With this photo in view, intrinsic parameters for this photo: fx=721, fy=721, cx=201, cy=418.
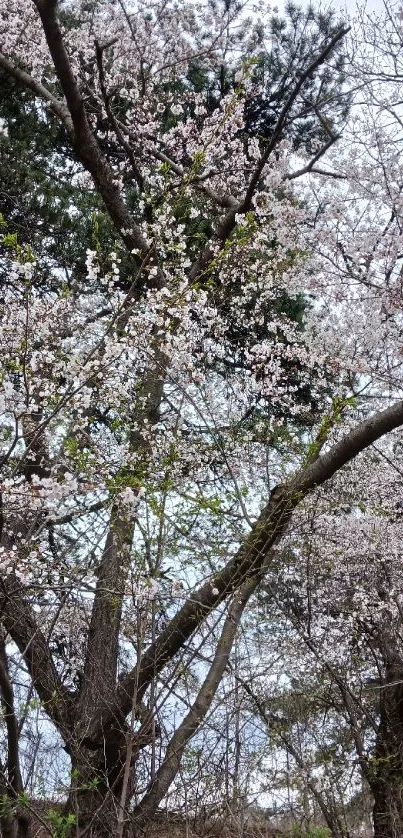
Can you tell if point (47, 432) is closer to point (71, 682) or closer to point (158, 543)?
point (158, 543)

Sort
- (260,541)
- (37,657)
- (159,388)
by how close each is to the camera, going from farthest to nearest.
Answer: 1. (159,388)
2. (37,657)
3. (260,541)

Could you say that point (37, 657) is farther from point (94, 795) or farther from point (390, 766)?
point (390, 766)

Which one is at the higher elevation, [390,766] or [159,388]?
[159,388]

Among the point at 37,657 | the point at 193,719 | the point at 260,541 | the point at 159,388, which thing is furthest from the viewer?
the point at 159,388

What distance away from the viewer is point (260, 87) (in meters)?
9.28

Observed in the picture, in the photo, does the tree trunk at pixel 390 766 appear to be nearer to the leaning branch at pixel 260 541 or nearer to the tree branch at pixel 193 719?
the leaning branch at pixel 260 541

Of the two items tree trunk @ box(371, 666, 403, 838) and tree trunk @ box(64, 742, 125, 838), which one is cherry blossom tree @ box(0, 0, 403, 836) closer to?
tree trunk @ box(64, 742, 125, 838)

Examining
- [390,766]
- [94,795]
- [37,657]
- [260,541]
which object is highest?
[260,541]

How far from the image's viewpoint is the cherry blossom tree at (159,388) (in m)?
3.95

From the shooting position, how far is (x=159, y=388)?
6.86 m

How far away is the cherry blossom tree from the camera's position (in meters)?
3.95

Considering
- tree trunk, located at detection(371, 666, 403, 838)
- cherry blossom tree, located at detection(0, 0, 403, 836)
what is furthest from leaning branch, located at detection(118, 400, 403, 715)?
tree trunk, located at detection(371, 666, 403, 838)

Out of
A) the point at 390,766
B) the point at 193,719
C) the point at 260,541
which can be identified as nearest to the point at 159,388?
the point at 260,541

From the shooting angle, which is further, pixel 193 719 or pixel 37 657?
pixel 37 657
